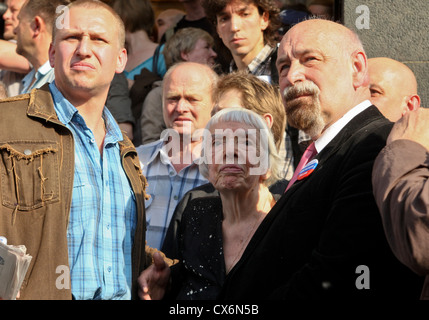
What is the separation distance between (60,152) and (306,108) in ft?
3.84

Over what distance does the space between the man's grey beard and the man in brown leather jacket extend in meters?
0.96

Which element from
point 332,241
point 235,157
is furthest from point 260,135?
point 332,241

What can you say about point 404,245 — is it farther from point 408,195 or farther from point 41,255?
point 41,255

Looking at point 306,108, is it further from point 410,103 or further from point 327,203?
point 410,103

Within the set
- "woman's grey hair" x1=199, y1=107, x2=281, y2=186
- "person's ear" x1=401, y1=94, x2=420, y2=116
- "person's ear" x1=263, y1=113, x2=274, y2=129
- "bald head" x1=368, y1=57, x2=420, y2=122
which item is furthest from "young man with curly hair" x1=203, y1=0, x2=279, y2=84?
"woman's grey hair" x1=199, y1=107, x2=281, y2=186

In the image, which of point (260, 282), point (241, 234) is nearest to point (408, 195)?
point (260, 282)

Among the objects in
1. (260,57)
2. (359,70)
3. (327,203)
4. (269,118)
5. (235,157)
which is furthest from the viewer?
(260,57)

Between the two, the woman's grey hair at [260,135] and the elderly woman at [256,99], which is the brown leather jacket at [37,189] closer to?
the woman's grey hair at [260,135]

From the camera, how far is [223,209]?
4109 millimetres

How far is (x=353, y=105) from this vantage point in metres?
3.63

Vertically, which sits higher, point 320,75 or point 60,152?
point 320,75

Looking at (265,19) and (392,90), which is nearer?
(392,90)

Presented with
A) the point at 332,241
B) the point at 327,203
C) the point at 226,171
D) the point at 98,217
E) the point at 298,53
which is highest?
the point at 298,53

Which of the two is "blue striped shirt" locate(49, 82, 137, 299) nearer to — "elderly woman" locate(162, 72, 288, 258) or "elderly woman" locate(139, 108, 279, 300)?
"elderly woman" locate(139, 108, 279, 300)
